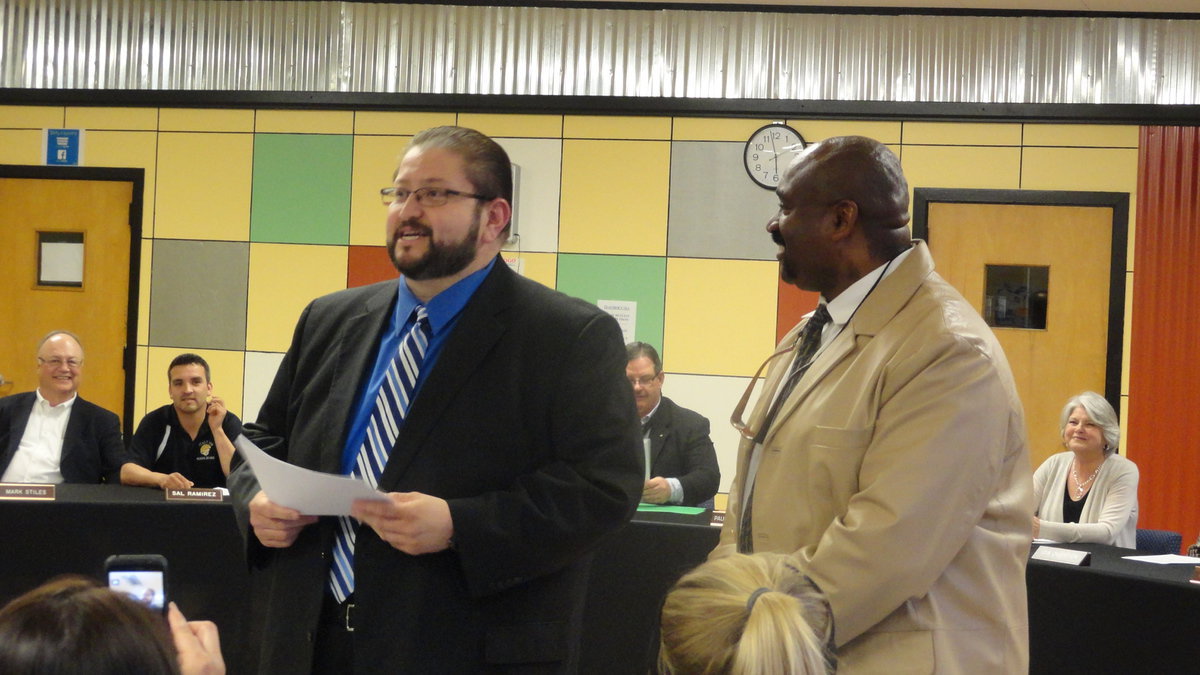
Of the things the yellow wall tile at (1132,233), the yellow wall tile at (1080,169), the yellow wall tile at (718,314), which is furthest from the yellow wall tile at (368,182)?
the yellow wall tile at (1132,233)

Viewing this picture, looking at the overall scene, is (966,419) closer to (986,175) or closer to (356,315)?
(356,315)

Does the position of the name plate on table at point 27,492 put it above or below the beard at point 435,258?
below

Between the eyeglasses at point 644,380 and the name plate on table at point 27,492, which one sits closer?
the name plate on table at point 27,492

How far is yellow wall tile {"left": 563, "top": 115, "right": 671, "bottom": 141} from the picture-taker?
647 centimetres

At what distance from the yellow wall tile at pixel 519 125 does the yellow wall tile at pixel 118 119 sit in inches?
74.3

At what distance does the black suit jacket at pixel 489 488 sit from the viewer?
178 centimetres

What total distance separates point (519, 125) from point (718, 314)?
1567mm

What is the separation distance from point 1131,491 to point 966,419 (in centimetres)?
347

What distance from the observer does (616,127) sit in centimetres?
650

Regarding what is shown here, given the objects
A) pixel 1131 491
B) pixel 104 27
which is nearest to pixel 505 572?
pixel 1131 491

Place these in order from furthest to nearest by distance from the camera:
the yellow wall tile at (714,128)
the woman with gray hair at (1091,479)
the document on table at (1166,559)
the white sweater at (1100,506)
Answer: the yellow wall tile at (714,128) < the woman with gray hair at (1091,479) < the white sweater at (1100,506) < the document on table at (1166,559)

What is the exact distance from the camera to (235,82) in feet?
22.0

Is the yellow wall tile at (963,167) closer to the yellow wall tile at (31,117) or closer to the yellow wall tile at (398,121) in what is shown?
the yellow wall tile at (398,121)

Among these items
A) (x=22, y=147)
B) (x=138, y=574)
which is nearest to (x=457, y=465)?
(x=138, y=574)
